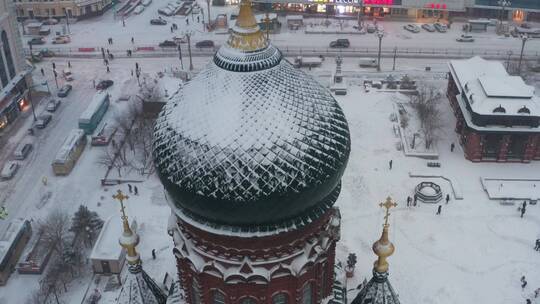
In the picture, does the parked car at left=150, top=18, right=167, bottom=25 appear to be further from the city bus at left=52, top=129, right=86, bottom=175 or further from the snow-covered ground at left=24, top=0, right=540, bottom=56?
the city bus at left=52, top=129, right=86, bottom=175

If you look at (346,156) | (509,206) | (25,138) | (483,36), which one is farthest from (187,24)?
(346,156)

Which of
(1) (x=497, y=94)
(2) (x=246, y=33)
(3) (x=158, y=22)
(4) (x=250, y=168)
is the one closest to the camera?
(4) (x=250, y=168)

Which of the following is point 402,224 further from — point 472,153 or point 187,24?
Answer: point 187,24

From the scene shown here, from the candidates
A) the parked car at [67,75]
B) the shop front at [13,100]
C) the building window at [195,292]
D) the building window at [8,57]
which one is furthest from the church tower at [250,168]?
the parked car at [67,75]

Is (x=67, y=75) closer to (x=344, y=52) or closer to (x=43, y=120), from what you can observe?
(x=43, y=120)

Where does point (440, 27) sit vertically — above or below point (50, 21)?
below

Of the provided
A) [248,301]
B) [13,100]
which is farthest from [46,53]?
[248,301]

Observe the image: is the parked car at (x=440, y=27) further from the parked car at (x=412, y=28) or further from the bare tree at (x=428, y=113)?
the bare tree at (x=428, y=113)

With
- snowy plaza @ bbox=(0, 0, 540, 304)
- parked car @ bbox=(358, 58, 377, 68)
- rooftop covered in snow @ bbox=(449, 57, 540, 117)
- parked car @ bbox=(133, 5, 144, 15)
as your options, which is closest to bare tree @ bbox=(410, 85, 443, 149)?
snowy plaza @ bbox=(0, 0, 540, 304)
